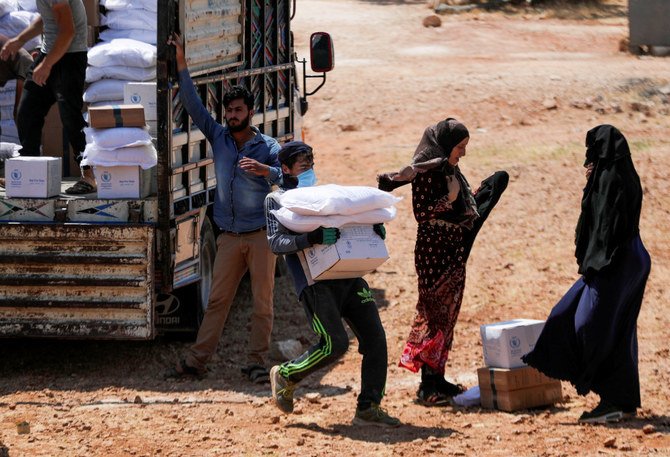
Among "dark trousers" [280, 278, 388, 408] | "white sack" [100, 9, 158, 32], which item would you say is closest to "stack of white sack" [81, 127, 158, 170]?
"white sack" [100, 9, 158, 32]

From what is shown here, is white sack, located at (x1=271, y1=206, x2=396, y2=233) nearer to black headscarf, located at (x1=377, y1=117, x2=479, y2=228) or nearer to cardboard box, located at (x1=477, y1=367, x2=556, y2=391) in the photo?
black headscarf, located at (x1=377, y1=117, x2=479, y2=228)

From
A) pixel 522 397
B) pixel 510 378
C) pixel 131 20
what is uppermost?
pixel 131 20

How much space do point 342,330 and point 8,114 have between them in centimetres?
454

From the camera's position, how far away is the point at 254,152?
7840mm

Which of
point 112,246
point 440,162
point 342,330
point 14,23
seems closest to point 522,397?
point 342,330

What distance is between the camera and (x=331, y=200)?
6621 millimetres

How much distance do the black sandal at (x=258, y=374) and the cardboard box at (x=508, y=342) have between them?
1.46 m

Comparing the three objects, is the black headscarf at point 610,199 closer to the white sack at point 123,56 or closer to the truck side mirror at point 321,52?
the white sack at point 123,56

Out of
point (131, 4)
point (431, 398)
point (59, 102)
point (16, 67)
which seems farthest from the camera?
point (16, 67)

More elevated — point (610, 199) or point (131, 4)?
point (131, 4)

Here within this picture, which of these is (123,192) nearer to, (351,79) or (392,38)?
(351,79)

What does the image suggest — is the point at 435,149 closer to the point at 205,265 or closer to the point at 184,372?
the point at 184,372

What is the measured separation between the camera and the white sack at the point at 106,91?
842 centimetres

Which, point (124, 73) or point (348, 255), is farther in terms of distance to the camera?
point (124, 73)
